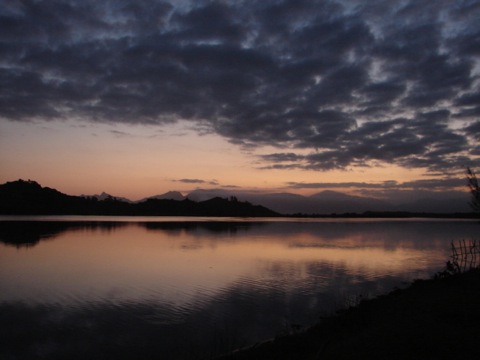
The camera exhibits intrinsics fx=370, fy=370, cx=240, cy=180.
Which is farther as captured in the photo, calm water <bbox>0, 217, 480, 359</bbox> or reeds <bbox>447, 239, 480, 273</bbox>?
reeds <bbox>447, 239, 480, 273</bbox>

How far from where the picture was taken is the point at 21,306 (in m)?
19.2

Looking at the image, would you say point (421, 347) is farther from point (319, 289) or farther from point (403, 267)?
point (403, 267)

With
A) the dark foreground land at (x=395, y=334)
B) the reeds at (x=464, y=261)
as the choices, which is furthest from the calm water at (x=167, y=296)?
the dark foreground land at (x=395, y=334)

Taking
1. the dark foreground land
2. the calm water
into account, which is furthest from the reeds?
the dark foreground land

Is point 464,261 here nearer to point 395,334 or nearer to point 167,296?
point 395,334

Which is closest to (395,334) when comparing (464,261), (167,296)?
(167,296)

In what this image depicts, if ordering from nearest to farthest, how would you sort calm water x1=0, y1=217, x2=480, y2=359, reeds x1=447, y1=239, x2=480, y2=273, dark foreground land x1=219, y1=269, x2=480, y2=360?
dark foreground land x1=219, y1=269, x2=480, y2=360, calm water x1=0, y1=217, x2=480, y2=359, reeds x1=447, y1=239, x2=480, y2=273

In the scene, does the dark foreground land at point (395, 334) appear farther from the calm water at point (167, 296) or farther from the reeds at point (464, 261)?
the reeds at point (464, 261)

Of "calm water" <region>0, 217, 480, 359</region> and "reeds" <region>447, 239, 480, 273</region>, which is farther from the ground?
"reeds" <region>447, 239, 480, 273</region>

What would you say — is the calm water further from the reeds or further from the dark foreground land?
the dark foreground land

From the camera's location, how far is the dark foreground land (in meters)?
Result: 10.9

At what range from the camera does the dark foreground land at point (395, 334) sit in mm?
10875

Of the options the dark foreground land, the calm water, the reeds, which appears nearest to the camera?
the dark foreground land

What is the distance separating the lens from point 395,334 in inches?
495
